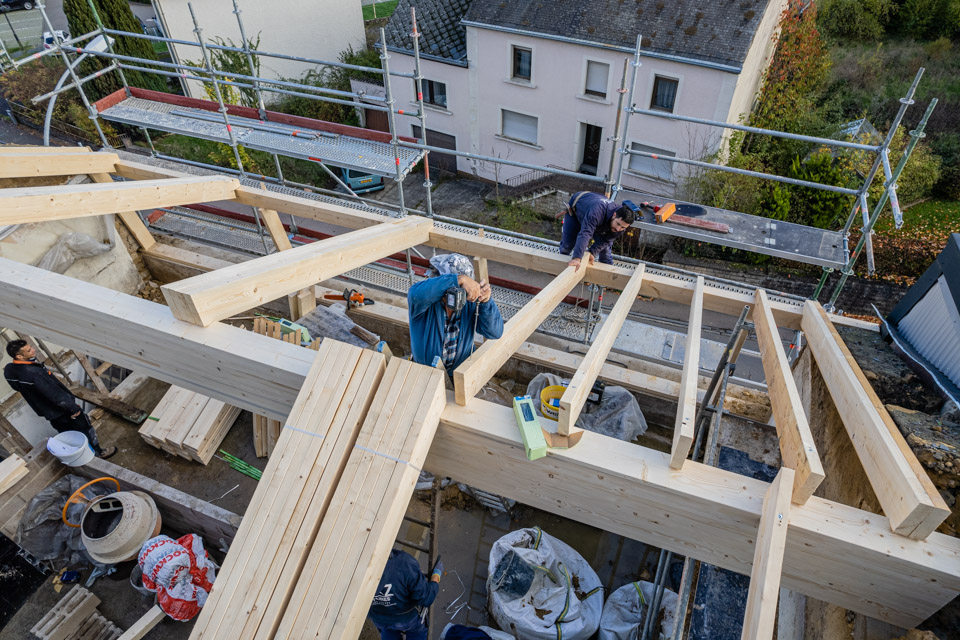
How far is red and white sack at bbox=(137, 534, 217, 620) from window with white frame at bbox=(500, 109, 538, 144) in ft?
48.5

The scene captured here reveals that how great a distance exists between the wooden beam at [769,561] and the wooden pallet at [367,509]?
1.58 metres

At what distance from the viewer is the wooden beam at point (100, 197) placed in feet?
14.0

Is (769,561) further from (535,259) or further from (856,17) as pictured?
(856,17)

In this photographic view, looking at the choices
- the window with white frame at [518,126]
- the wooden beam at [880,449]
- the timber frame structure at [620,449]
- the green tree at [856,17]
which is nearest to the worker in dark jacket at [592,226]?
the timber frame structure at [620,449]

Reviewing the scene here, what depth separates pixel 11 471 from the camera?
222 inches

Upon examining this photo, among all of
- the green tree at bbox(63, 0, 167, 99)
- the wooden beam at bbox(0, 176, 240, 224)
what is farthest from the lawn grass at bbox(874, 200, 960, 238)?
the green tree at bbox(63, 0, 167, 99)

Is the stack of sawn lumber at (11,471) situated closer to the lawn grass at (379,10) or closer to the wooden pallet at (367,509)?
the wooden pallet at (367,509)

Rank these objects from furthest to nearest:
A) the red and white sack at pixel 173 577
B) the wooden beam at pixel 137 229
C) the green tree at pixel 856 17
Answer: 1. the green tree at pixel 856 17
2. the wooden beam at pixel 137 229
3. the red and white sack at pixel 173 577

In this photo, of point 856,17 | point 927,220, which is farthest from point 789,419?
point 856,17

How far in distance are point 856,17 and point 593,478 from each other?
23688 millimetres

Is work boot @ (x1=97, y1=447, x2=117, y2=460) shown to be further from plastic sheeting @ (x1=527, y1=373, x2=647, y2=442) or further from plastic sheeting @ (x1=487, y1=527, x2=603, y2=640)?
plastic sheeting @ (x1=527, y1=373, x2=647, y2=442)

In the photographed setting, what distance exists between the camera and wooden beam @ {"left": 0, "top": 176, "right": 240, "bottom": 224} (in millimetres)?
4281

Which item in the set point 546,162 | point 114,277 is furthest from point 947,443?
point 546,162

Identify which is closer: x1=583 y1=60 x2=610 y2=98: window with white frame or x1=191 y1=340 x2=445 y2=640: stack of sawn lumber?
x1=191 y1=340 x2=445 y2=640: stack of sawn lumber
